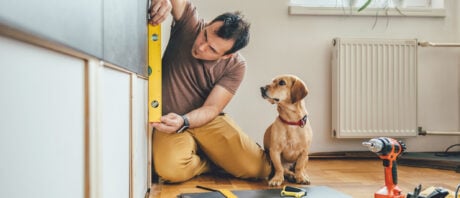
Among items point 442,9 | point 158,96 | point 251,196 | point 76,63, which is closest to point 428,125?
point 442,9

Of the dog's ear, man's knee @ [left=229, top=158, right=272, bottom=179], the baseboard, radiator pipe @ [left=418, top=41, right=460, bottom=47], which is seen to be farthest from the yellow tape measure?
radiator pipe @ [left=418, top=41, right=460, bottom=47]

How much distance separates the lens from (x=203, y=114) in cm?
192

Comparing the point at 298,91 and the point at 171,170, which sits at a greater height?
the point at 298,91

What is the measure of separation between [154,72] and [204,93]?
463mm

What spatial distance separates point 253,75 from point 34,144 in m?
2.38

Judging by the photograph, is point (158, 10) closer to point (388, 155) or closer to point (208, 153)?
point (208, 153)

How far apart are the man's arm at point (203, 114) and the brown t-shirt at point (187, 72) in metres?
0.05

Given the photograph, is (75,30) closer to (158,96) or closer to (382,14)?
(158,96)

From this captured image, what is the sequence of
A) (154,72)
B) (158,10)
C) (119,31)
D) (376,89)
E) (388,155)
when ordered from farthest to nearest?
(376,89)
(154,72)
(158,10)
(388,155)
(119,31)

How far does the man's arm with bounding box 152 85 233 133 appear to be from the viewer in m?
1.78

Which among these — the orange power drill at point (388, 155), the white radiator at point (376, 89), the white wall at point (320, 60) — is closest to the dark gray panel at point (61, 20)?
the orange power drill at point (388, 155)

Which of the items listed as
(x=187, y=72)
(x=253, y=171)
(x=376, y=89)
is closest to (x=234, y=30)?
(x=187, y=72)

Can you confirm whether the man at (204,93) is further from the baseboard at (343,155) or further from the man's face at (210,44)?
the baseboard at (343,155)

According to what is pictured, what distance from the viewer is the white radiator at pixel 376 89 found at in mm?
2664
